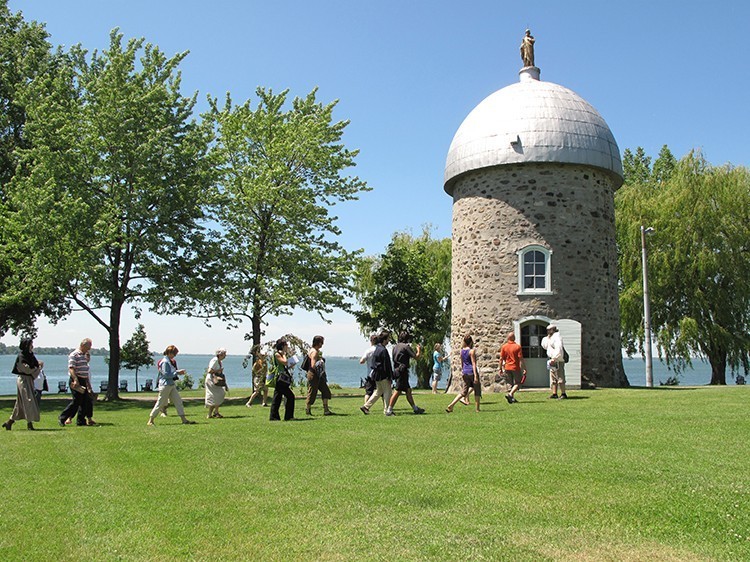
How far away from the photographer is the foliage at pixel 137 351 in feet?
170

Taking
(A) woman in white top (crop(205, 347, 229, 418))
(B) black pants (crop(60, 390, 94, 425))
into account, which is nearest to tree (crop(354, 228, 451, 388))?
(A) woman in white top (crop(205, 347, 229, 418))

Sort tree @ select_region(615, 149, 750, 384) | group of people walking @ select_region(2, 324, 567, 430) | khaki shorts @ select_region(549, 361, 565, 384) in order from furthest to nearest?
1. tree @ select_region(615, 149, 750, 384)
2. khaki shorts @ select_region(549, 361, 565, 384)
3. group of people walking @ select_region(2, 324, 567, 430)

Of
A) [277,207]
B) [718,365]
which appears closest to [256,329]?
[277,207]

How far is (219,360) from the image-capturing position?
1584 cm

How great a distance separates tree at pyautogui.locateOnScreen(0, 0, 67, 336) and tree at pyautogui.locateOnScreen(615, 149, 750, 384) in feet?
78.9

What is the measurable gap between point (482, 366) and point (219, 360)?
10.7 metres

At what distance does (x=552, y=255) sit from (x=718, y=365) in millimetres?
11971

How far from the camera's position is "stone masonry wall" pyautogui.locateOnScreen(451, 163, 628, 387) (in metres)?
23.5

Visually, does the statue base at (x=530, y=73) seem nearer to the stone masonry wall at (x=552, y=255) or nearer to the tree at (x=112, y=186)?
the stone masonry wall at (x=552, y=255)

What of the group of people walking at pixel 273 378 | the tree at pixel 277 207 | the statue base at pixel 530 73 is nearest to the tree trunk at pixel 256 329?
the tree at pixel 277 207

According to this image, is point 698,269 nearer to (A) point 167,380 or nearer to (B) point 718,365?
(B) point 718,365

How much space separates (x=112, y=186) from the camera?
2569 centimetres

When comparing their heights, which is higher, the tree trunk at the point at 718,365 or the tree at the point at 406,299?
the tree at the point at 406,299

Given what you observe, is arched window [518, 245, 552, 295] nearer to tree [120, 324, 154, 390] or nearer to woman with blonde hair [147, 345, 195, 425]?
woman with blonde hair [147, 345, 195, 425]
